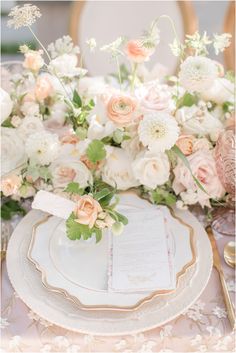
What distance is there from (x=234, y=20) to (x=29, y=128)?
3.78 feet

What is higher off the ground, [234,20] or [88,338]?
[234,20]

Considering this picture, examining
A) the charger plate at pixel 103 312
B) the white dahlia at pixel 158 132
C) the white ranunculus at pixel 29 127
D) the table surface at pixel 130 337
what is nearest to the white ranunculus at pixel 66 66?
the white ranunculus at pixel 29 127

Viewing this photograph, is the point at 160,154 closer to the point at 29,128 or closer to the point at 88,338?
the point at 29,128

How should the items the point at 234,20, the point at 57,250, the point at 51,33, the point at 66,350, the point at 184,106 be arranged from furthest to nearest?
the point at 51,33 → the point at 234,20 → the point at 184,106 → the point at 57,250 → the point at 66,350

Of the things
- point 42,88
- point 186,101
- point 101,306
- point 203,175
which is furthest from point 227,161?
point 42,88

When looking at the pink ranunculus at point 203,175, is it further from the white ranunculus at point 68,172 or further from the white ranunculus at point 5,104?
the white ranunculus at point 5,104

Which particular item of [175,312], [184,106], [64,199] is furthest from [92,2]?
[175,312]

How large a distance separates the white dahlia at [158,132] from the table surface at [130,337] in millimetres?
370

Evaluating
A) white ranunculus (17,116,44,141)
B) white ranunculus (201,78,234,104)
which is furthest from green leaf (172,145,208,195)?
white ranunculus (17,116,44,141)

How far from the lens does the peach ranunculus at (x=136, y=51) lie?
1179 mm

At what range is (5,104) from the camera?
1.21 m

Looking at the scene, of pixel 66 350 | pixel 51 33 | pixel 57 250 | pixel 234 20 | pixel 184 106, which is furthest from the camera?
pixel 51 33

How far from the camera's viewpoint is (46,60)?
1.28 meters

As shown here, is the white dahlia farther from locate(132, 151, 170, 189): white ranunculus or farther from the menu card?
the menu card
